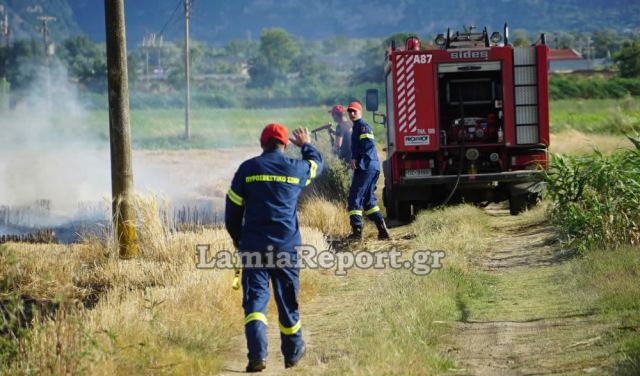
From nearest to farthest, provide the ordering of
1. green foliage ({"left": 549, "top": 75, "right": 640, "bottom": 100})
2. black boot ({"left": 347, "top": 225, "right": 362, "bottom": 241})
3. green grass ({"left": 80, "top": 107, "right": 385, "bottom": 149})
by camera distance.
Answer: black boot ({"left": 347, "top": 225, "right": 362, "bottom": 241}) → green grass ({"left": 80, "top": 107, "right": 385, "bottom": 149}) → green foliage ({"left": 549, "top": 75, "right": 640, "bottom": 100})

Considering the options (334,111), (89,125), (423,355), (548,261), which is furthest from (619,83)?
(423,355)

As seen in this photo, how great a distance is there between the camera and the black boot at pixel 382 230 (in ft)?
50.9

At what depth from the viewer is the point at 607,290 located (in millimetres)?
9844

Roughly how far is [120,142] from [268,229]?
557cm

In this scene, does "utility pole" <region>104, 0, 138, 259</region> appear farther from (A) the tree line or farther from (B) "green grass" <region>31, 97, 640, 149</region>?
(A) the tree line

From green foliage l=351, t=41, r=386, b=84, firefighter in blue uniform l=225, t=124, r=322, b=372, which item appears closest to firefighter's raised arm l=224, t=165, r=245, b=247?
firefighter in blue uniform l=225, t=124, r=322, b=372

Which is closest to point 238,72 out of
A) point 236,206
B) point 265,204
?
point 236,206

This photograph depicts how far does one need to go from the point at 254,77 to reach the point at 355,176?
123 meters

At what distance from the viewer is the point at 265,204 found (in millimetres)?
8438

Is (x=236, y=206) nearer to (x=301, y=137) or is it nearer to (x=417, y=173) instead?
(x=301, y=137)

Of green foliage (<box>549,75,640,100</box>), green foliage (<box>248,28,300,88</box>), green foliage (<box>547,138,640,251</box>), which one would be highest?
green foliage (<box>248,28,300,88</box>)

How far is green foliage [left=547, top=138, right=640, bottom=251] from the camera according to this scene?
12336 millimetres

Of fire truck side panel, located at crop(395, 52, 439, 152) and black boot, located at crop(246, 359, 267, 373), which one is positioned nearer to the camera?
black boot, located at crop(246, 359, 267, 373)

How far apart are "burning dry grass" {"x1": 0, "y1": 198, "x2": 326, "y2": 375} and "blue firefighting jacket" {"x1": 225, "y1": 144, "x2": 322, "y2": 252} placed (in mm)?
945
